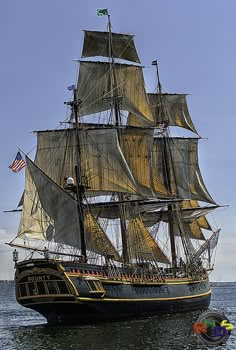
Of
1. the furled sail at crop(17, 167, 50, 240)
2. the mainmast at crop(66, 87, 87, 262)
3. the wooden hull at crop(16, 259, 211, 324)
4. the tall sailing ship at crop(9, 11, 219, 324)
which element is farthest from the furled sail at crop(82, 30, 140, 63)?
the wooden hull at crop(16, 259, 211, 324)

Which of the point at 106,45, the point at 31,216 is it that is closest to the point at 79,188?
the point at 31,216

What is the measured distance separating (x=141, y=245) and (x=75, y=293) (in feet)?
67.0

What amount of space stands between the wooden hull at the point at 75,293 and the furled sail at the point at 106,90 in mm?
24552

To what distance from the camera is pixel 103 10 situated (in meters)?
71.9

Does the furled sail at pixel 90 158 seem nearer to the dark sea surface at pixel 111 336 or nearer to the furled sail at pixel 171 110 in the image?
the dark sea surface at pixel 111 336

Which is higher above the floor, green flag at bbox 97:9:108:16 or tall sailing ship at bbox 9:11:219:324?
green flag at bbox 97:9:108:16

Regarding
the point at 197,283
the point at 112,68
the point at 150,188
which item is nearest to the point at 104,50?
the point at 112,68

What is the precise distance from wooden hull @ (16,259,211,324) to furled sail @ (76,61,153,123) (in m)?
24.6

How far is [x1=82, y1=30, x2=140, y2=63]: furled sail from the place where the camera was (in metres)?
72.1

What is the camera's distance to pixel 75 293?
152ft

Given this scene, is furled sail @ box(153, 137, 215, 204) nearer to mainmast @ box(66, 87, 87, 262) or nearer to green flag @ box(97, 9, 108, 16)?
green flag @ box(97, 9, 108, 16)

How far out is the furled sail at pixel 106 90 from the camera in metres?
70.4

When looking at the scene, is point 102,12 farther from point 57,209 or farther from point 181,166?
point 57,209

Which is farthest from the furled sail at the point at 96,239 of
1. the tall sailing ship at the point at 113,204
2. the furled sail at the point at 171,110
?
the furled sail at the point at 171,110
